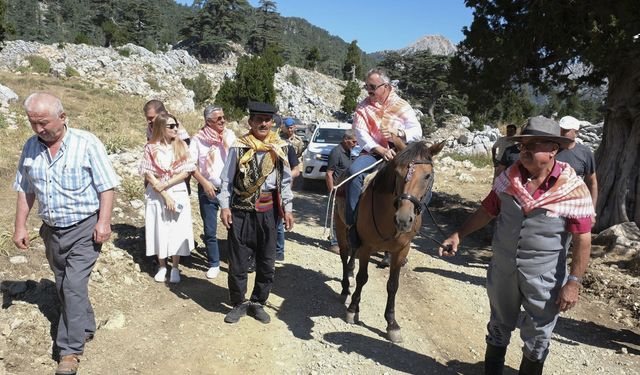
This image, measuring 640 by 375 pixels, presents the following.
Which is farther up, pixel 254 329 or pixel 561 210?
pixel 561 210

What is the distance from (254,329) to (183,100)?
93.3 feet

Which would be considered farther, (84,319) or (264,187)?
(264,187)

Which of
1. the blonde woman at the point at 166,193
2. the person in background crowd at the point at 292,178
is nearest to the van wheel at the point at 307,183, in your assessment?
the person in background crowd at the point at 292,178

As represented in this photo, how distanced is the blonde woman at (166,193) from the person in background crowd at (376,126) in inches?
77.0

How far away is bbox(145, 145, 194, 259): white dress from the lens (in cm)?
511

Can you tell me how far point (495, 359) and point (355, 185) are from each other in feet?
6.82

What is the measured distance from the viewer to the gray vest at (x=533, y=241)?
9.41ft

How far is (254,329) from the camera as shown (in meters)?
4.43

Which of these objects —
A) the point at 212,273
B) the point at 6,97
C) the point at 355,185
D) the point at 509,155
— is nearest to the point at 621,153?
the point at 509,155

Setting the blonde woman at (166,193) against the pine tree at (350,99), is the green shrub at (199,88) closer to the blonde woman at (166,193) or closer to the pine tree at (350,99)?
the pine tree at (350,99)

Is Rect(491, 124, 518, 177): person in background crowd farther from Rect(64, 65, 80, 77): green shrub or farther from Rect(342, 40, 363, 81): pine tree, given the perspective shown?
Rect(342, 40, 363, 81): pine tree

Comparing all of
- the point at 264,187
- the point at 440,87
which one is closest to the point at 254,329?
the point at 264,187

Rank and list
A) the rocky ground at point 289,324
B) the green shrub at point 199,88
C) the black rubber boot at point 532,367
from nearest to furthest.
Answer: the black rubber boot at point 532,367, the rocky ground at point 289,324, the green shrub at point 199,88

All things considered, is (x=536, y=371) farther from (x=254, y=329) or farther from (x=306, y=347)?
(x=254, y=329)
